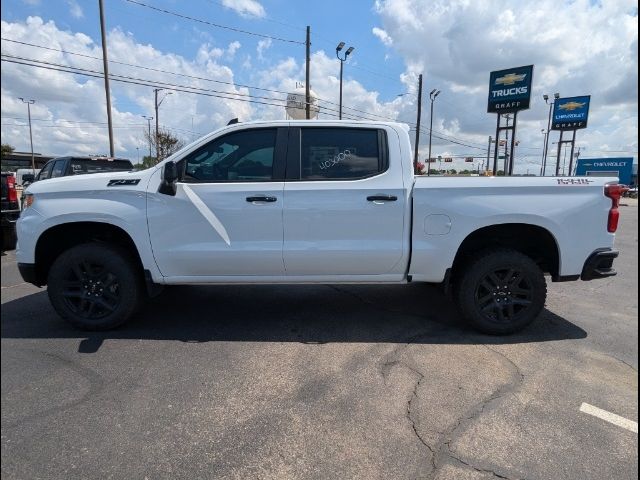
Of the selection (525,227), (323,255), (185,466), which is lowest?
(185,466)

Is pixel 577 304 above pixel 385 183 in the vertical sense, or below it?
below

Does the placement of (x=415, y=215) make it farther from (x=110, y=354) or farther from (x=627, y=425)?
(x=110, y=354)

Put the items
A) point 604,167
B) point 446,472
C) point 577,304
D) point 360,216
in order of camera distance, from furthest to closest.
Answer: point 604,167, point 577,304, point 360,216, point 446,472

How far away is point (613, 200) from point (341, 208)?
254cm

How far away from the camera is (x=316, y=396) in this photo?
315 cm

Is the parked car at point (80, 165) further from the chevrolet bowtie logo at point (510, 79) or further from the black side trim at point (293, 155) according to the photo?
the chevrolet bowtie logo at point (510, 79)

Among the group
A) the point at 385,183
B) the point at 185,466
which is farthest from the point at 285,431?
the point at 385,183

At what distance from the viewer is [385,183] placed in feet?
13.4

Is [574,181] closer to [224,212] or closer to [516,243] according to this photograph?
[516,243]

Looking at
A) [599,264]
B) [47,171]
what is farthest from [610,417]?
[47,171]

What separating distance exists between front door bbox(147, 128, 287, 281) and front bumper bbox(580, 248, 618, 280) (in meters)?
2.94

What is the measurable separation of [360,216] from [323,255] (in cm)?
51

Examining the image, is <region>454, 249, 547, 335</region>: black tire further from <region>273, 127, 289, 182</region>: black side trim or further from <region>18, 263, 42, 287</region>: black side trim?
<region>18, 263, 42, 287</region>: black side trim

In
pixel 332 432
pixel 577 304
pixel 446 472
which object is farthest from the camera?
pixel 577 304
